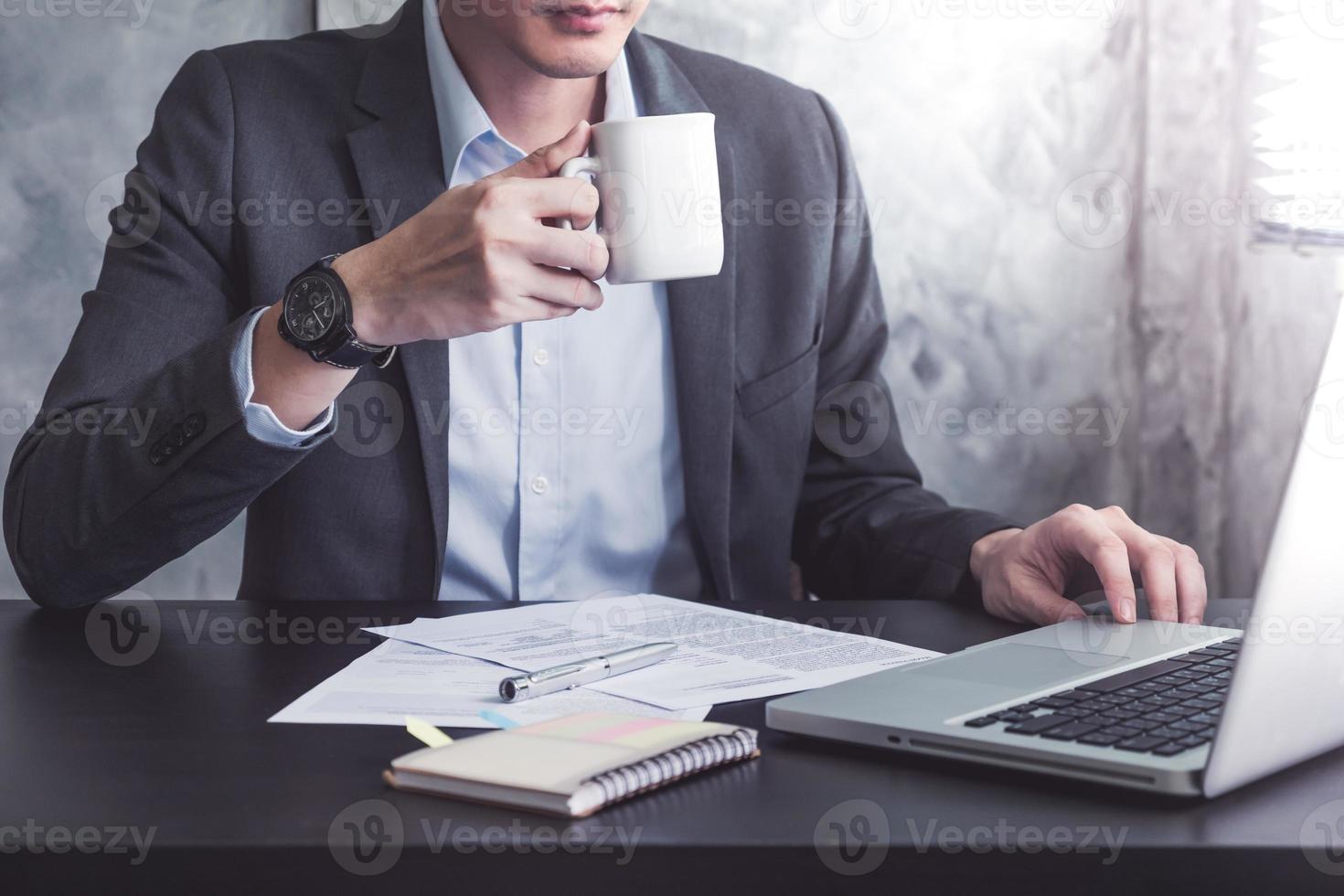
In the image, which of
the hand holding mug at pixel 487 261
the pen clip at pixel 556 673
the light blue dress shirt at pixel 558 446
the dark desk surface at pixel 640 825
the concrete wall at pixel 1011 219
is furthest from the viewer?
the concrete wall at pixel 1011 219

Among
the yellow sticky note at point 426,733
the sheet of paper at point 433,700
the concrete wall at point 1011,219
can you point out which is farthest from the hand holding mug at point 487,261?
the concrete wall at point 1011,219

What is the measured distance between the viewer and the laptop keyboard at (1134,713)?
58 cm

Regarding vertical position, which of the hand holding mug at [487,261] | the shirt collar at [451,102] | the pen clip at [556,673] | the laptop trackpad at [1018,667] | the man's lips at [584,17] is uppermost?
the man's lips at [584,17]

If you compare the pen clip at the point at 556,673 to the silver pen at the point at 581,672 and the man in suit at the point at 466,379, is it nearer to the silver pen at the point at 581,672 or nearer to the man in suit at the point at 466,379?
the silver pen at the point at 581,672

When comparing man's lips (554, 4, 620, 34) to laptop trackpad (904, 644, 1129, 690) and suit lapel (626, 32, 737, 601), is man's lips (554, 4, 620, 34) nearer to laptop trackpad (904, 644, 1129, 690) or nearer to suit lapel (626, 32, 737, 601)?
suit lapel (626, 32, 737, 601)

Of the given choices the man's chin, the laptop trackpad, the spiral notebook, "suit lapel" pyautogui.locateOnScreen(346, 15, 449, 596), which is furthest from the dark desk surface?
the man's chin

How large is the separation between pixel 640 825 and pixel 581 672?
241 millimetres

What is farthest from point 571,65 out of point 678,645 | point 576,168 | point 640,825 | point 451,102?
point 640,825

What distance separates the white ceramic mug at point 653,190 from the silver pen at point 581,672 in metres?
0.30

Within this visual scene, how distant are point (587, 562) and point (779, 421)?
26 centimetres

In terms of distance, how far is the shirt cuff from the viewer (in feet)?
3.19

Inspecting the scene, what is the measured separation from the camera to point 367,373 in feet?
4.14

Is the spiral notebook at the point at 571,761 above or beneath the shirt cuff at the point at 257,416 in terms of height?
beneath

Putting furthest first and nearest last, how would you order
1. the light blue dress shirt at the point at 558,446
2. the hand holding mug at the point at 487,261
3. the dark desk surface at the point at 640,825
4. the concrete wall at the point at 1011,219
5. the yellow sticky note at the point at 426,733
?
the concrete wall at the point at 1011,219
the light blue dress shirt at the point at 558,446
the hand holding mug at the point at 487,261
the yellow sticky note at the point at 426,733
the dark desk surface at the point at 640,825
